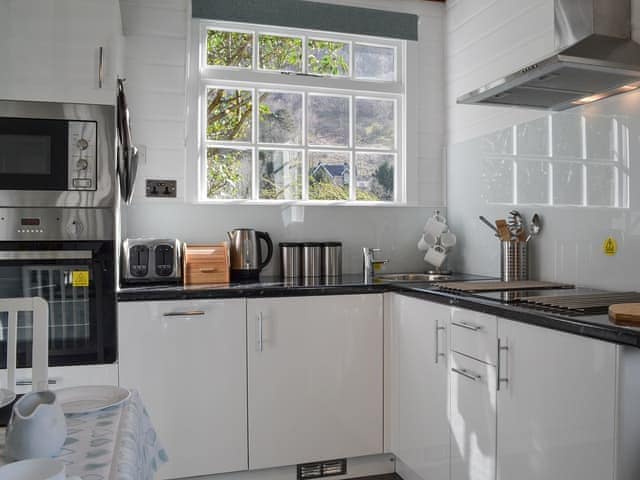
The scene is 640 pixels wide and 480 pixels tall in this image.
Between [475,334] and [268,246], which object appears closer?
[475,334]

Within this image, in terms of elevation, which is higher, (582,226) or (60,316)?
(582,226)

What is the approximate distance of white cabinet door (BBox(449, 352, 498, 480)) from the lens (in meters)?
1.96

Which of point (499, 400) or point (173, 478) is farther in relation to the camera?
point (173, 478)

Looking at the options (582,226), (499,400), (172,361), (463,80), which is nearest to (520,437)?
(499,400)

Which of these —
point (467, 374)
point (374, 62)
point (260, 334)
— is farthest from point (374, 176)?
point (467, 374)

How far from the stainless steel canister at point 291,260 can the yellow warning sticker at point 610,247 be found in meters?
1.50

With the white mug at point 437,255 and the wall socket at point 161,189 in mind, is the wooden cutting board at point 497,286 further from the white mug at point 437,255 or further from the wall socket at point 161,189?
the wall socket at point 161,189

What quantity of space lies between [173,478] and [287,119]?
200 cm

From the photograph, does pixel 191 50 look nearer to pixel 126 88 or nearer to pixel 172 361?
pixel 126 88

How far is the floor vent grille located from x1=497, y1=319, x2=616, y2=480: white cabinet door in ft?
3.44

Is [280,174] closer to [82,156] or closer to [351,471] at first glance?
[82,156]

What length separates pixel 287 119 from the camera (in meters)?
3.34

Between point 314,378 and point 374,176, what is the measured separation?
4.55 feet

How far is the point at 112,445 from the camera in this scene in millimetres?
1022
